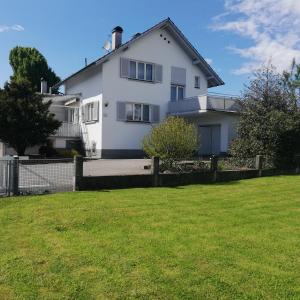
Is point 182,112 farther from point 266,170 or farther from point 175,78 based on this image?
point 266,170

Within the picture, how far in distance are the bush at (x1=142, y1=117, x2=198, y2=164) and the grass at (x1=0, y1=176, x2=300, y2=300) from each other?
510 centimetres

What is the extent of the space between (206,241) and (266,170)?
36.5 ft

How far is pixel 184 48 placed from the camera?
97.3 feet

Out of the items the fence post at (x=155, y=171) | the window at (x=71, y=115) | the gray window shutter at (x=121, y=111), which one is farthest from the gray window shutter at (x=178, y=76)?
the fence post at (x=155, y=171)

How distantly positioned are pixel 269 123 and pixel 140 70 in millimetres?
11740

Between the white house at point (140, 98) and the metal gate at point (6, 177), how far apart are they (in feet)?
50.6

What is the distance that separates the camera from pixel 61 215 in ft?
28.0

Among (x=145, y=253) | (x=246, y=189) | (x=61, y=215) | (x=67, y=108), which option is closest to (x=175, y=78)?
(x=67, y=108)

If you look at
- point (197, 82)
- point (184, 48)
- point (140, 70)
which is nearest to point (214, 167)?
point (140, 70)

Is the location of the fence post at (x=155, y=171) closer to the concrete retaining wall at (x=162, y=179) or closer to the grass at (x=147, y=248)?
the concrete retaining wall at (x=162, y=179)

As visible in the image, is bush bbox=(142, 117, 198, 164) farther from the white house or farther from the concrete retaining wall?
the white house

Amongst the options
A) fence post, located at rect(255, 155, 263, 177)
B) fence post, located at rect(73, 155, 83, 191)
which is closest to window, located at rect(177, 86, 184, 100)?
fence post, located at rect(255, 155, 263, 177)

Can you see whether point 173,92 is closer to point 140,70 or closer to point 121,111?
point 140,70

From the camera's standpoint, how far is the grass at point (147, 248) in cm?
490
